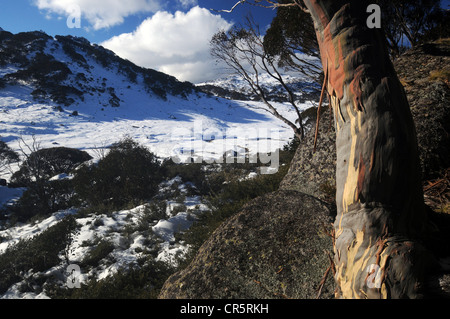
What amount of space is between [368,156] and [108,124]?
1448 inches

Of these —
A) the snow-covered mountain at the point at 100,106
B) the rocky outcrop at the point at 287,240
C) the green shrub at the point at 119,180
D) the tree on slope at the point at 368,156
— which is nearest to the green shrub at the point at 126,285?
the rocky outcrop at the point at 287,240

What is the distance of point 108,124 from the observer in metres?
32.9

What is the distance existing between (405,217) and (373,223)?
0.67ft

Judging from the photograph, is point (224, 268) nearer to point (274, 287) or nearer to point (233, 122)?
point (274, 287)

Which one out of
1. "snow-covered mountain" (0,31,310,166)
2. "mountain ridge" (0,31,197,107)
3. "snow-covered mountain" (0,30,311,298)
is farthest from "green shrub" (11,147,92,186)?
"mountain ridge" (0,31,197,107)

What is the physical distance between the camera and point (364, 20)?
1004mm

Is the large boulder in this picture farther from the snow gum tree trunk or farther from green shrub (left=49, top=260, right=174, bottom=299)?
green shrub (left=49, top=260, right=174, bottom=299)

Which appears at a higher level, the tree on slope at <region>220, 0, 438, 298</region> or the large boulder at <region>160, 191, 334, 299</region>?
the tree on slope at <region>220, 0, 438, 298</region>

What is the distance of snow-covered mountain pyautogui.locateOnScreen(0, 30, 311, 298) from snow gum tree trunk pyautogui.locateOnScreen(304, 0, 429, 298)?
16.5 feet

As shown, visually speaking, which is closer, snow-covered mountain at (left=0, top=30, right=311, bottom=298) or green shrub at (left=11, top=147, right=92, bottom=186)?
snow-covered mountain at (left=0, top=30, right=311, bottom=298)

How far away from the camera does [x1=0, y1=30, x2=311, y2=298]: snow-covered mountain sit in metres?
6.78

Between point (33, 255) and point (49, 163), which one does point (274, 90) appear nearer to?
point (49, 163)

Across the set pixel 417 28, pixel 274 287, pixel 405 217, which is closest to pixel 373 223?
pixel 405 217

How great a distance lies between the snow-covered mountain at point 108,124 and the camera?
678 cm
